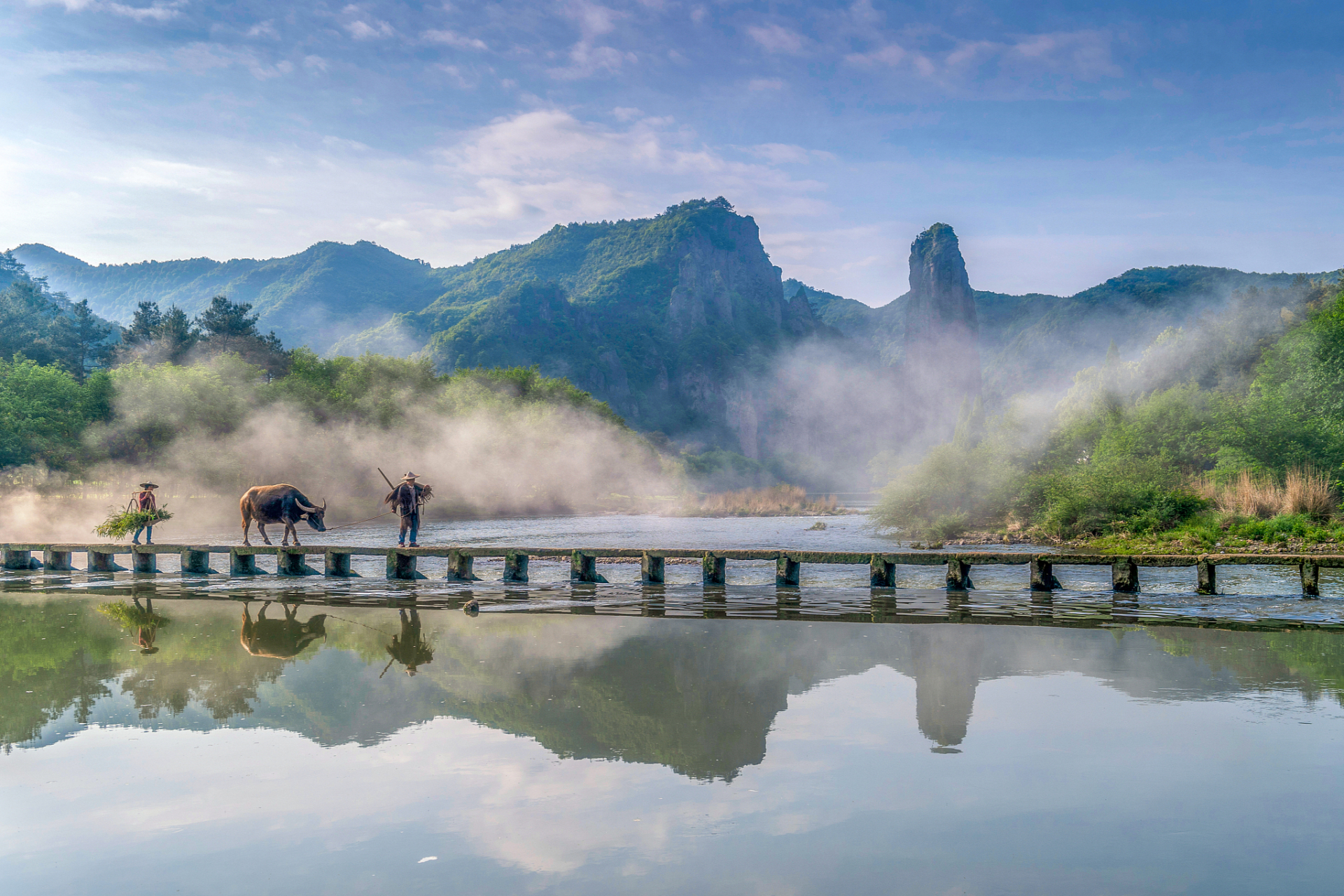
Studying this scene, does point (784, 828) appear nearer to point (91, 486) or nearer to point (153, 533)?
point (153, 533)

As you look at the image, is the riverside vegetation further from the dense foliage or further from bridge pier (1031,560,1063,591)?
the dense foliage

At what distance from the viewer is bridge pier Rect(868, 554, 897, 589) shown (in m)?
20.4

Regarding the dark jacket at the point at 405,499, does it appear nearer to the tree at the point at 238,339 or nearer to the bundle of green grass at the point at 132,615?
the bundle of green grass at the point at 132,615

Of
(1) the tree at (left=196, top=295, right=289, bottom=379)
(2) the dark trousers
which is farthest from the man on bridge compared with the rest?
(1) the tree at (left=196, top=295, right=289, bottom=379)

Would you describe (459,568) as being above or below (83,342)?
below

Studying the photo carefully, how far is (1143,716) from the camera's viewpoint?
29.3ft

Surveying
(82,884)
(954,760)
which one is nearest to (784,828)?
(954,760)

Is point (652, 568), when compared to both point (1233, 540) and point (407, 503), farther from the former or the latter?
point (1233, 540)

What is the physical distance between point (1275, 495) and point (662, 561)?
1932 cm

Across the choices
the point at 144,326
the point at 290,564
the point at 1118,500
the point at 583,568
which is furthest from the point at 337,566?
the point at 144,326

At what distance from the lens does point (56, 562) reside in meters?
26.3

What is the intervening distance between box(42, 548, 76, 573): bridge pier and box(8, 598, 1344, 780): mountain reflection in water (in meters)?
11.7

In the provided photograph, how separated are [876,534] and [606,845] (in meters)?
37.7

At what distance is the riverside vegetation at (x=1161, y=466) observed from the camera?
2734 centimetres
